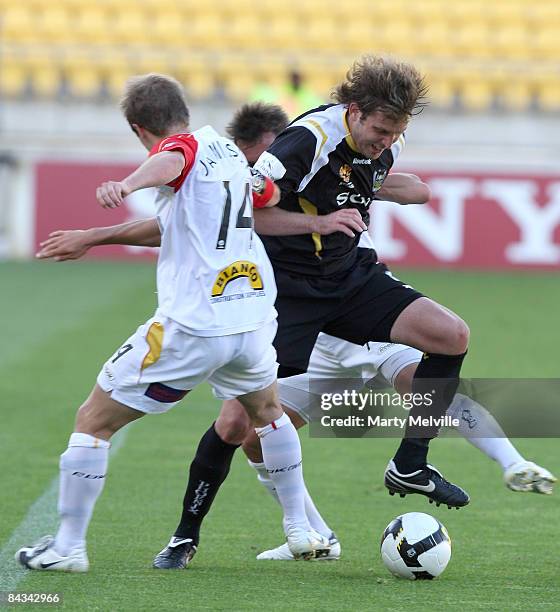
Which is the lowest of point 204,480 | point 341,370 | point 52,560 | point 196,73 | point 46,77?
point 52,560

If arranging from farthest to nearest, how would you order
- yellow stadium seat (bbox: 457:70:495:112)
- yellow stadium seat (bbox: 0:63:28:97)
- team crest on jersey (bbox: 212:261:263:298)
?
1. yellow stadium seat (bbox: 457:70:495:112)
2. yellow stadium seat (bbox: 0:63:28:97)
3. team crest on jersey (bbox: 212:261:263:298)

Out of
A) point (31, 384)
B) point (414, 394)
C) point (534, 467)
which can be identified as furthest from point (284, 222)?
point (31, 384)

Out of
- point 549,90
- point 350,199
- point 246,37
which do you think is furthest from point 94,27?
point 350,199

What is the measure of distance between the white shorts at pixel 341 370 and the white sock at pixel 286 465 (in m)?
0.66

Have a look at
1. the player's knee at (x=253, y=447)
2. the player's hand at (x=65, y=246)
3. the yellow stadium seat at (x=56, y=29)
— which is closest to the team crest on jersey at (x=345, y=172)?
the player's knee at (x=253, y=447)

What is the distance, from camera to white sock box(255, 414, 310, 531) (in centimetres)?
463

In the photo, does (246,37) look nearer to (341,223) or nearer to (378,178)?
(378,178)

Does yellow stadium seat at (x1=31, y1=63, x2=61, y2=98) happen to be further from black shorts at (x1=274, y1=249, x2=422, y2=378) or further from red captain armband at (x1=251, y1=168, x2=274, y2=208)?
red captain armband at (x1=251, y1=168, x2=274, y2=208)

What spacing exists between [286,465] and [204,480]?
37 cm

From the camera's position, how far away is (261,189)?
15.1ft

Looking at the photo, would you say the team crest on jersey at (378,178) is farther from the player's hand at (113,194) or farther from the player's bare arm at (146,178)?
the player's hand at (113,194)

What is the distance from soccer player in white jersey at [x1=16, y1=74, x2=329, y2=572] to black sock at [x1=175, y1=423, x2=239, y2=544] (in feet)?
1.57

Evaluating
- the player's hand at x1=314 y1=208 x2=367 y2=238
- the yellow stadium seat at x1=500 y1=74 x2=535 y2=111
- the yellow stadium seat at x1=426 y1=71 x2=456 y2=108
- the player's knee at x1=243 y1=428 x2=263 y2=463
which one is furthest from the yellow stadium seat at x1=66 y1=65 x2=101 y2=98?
the player's hand at x1=314 y1=208 x2=367 y2=238

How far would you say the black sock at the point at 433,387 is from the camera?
500 cm
